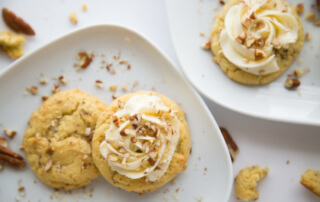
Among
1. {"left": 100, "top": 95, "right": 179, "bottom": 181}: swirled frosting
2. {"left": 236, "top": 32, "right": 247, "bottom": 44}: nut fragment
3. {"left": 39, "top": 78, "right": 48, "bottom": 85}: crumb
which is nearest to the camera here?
{"left": 100, "top": 95, "right": 179, "bottom": 181}: swirled frosting

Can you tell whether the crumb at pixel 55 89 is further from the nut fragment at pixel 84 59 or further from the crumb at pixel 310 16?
the crumb at pixel 310 16

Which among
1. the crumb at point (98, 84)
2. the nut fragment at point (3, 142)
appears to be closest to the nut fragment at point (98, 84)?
the crumb at point (98, 84)

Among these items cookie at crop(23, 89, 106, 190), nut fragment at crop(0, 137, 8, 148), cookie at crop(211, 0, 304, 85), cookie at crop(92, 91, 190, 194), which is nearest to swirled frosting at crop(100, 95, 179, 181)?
cookie at crop(92, 91, 190, 194)

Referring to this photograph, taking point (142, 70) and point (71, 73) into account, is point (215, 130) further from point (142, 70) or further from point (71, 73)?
point (71, 73)

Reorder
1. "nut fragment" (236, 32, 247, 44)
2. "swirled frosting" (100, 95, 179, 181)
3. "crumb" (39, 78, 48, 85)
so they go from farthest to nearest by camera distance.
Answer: "crumb" (39, 78, 48, 85), "nut fragment" (236, 32, 247, 44), "swirled frosting" (100, 95, 179, 181)

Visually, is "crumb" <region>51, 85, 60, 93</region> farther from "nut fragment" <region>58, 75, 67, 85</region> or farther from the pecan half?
the pecan half

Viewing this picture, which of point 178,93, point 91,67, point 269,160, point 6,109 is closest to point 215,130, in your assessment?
point 178,93

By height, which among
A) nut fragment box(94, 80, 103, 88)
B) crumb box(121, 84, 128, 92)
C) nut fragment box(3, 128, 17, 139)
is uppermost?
nut fragment box(94, 80, 103, 88)
